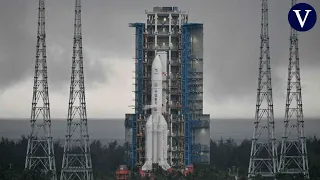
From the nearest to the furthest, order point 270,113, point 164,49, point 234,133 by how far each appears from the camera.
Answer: point 270,113 < point 164,49 < point 234,133

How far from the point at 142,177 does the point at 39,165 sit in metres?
6.87

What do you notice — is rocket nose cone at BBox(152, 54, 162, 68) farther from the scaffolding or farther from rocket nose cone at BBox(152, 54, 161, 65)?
the scaffolding

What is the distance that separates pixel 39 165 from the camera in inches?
2938

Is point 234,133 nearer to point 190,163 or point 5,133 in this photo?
point 5,133

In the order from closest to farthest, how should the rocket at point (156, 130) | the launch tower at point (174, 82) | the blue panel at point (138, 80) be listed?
1. the rocket at point (156, 130)
2. the launch tower at point (174, 82)
3. the blue panel at point (138, 80)

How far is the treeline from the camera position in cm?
7108

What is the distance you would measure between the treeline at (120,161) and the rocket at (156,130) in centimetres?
234

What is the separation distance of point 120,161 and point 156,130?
7.43 metres

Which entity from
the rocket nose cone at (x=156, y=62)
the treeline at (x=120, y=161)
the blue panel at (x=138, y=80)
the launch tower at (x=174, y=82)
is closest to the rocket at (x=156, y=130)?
the rocket nose cone at (x=156, y=62)

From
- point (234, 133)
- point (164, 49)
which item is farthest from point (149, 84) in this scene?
point (234, 133)

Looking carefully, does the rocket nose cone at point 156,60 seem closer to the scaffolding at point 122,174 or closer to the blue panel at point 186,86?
the blue panel at point 186,86

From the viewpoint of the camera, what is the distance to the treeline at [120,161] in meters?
71.1

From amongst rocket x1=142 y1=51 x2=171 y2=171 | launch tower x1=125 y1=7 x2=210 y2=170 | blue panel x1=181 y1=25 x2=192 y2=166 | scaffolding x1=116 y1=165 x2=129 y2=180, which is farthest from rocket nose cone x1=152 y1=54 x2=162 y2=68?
scaffolding x1=116 y1=165 x2=129 y2=180

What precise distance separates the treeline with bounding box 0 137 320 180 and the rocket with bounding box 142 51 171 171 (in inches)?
92.0
